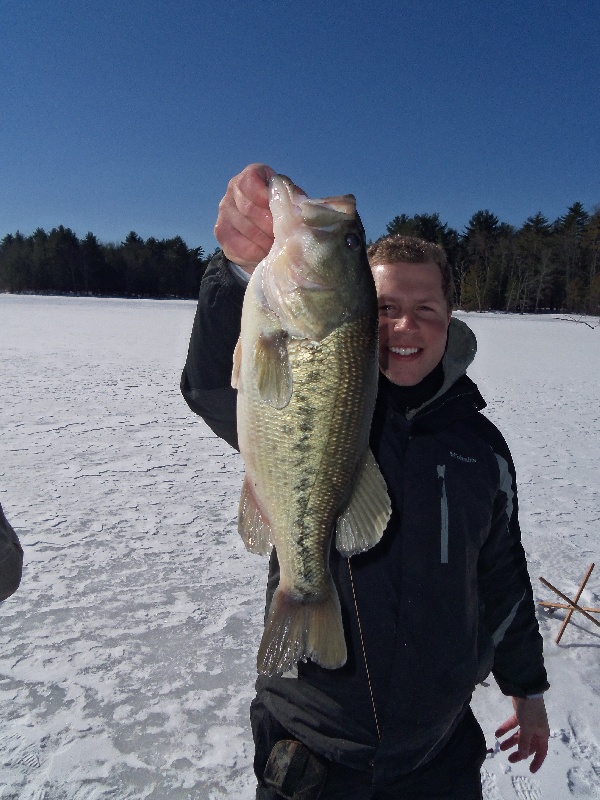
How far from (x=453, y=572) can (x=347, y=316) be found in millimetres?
973

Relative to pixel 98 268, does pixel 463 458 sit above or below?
below

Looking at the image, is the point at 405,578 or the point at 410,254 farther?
the point at 410,254

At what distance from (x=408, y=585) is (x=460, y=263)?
52.2 meters

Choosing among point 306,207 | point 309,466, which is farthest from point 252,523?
point 306,207

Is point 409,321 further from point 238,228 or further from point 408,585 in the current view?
point 408,585

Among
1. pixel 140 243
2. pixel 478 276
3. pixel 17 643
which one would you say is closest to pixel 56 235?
pixel 140 243

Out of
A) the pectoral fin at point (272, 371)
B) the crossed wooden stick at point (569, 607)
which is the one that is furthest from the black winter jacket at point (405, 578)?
the crossed wooden stick at point (569, 607)

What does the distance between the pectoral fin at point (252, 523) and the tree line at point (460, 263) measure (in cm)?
4660

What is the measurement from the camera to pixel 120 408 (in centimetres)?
886

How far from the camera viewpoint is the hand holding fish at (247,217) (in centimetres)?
154

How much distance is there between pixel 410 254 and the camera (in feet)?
7.15

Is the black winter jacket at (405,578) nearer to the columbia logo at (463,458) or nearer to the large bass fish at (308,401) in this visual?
the columbia logo at (463,458)

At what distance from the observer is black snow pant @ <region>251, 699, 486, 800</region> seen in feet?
5.77

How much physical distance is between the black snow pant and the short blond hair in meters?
1.65
